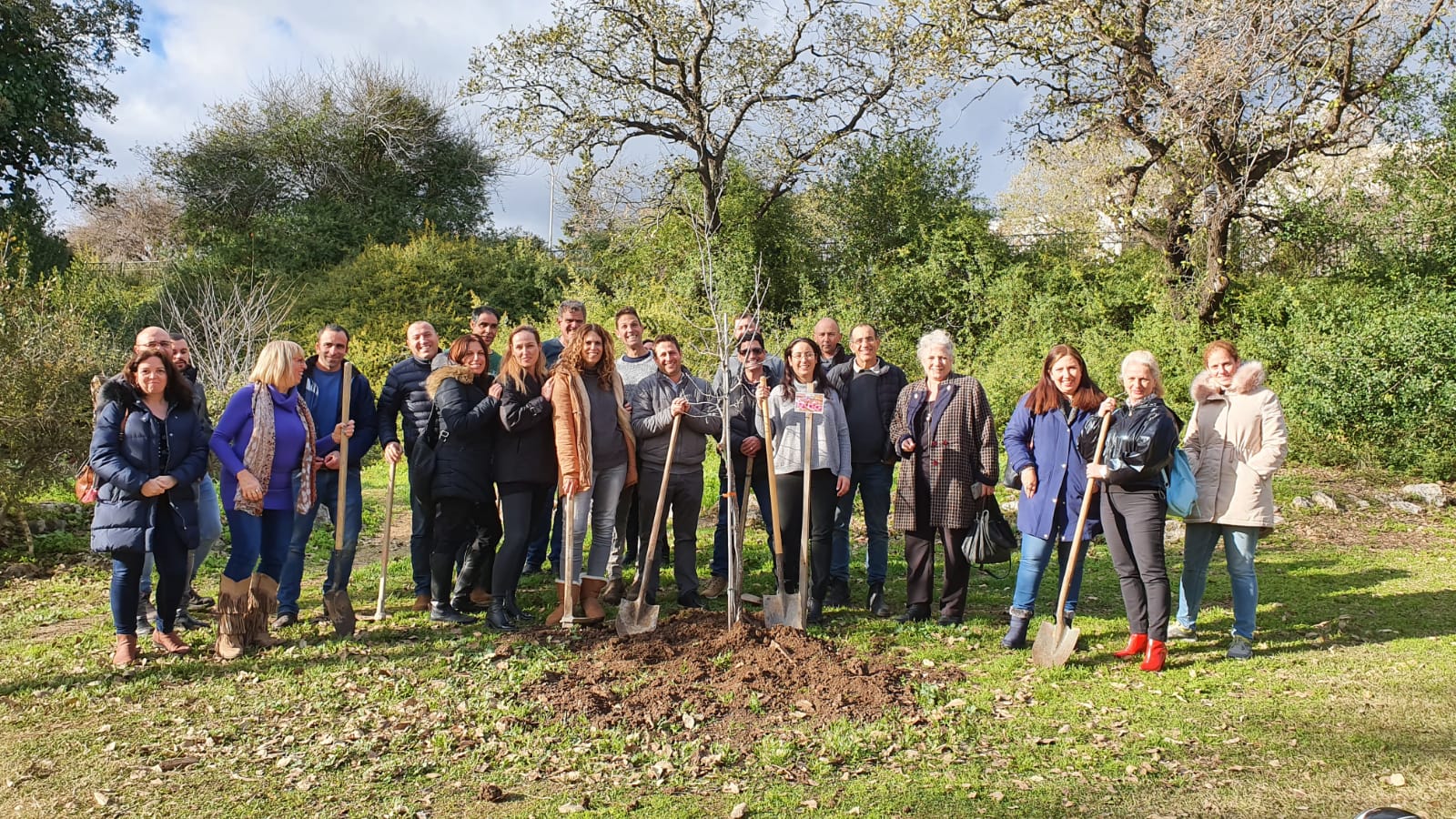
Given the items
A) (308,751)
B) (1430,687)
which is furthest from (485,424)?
(1430,687)

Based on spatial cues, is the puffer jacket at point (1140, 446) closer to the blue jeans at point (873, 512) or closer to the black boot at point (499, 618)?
the blue jeans at point (873, 512)

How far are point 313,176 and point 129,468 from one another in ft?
78.3

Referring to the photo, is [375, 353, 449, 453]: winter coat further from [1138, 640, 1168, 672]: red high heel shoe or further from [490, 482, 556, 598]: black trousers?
[1138, 640, 1168, 672]: red high heel shoe

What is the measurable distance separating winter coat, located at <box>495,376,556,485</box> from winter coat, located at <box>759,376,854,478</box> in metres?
1.37

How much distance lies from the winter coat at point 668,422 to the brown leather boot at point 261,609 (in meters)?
2.37

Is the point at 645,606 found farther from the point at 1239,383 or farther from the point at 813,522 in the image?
the point at 1239,383

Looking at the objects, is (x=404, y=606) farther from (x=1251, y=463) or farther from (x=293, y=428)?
(x=1251, y=463)

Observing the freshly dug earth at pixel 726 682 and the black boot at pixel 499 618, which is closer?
the freshly dug earth at pixel 726 682

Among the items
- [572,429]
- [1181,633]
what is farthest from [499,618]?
[1181,633]

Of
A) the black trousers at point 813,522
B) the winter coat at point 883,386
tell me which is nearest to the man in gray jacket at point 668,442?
the black trousers at point 813,522

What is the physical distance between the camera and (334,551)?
583cm

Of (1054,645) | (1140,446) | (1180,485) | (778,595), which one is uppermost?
(1140,446)

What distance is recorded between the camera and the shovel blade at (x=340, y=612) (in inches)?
224

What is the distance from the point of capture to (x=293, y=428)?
5633mm
